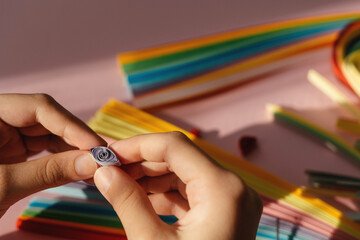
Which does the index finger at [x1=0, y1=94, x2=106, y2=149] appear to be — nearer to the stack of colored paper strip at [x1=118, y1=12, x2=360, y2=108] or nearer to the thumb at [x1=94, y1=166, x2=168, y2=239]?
the thumb at [x1=94, y1=166, x2=168, y2=239]

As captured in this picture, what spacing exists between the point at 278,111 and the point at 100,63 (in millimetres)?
810

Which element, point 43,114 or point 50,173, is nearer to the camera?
point 50,173

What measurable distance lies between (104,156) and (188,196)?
0.25m

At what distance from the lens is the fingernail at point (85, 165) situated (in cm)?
97

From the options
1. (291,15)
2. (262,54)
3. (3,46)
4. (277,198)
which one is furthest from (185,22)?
(277,198)

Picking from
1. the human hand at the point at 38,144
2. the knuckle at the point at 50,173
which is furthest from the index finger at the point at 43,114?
the knuckle at the point at 50,173

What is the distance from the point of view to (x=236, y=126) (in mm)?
1579

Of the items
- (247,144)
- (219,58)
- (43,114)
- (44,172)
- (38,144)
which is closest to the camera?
(44,172)

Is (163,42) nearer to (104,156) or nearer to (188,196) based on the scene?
(104,156)

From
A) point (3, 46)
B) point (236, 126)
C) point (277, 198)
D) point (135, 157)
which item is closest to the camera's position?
point (135, 157)

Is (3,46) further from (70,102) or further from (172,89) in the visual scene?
(172,89)

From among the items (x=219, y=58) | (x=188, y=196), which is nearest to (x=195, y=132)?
(x=219, y=58)

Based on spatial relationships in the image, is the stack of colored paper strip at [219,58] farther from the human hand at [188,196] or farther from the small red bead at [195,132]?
the human hand at [188,196]

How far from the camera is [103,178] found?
91 cm
